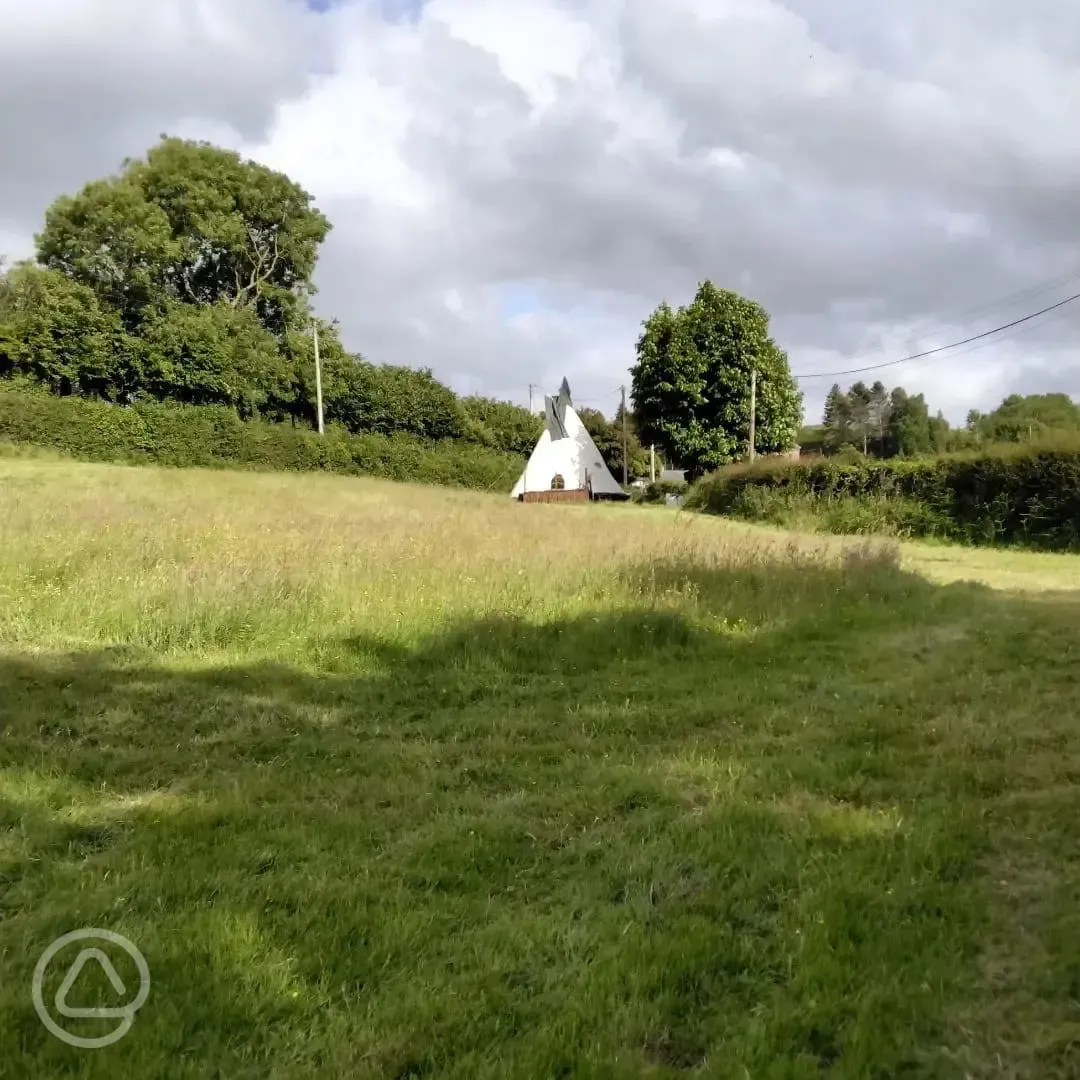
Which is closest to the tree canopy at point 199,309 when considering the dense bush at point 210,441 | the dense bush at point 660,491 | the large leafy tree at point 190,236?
the large leafy tree at point 190,236

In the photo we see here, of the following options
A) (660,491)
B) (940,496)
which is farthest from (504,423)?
(940,496)

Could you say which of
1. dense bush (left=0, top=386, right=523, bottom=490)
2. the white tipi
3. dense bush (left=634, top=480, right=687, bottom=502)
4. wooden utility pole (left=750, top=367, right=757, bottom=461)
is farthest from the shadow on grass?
dense bush (left=634, top=480, right=687, bottom=502)

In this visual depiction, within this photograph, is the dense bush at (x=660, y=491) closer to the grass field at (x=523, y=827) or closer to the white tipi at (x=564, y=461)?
the white tipi at (x=564, y=461)

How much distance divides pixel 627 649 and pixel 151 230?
37.2 meters

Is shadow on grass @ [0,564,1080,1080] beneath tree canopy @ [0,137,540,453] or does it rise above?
beneath

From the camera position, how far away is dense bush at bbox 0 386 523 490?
27.9 metres

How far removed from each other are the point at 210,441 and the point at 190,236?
1326 cm

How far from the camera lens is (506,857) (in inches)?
129

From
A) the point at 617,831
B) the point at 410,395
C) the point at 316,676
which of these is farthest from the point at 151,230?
the point at 617,831

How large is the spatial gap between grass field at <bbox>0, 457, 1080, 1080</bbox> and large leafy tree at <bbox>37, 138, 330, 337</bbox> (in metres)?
33.4

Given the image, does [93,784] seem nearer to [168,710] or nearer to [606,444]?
[168,710]

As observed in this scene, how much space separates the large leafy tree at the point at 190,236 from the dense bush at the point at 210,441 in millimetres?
7058
